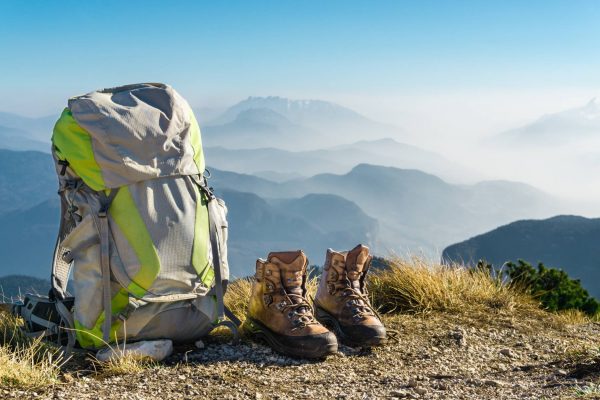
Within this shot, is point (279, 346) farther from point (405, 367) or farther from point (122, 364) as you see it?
point (122, 364)

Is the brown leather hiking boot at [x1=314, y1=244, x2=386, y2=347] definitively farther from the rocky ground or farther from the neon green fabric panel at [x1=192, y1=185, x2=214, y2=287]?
the neon green fabric panel at [x1=192, y1=185, x2=214, y2=287]

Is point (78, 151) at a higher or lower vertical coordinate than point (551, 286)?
higher

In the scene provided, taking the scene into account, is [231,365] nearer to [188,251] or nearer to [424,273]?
[188,251]

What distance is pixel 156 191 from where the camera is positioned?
4539 millimetres

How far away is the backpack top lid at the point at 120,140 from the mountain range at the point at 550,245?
135166mm

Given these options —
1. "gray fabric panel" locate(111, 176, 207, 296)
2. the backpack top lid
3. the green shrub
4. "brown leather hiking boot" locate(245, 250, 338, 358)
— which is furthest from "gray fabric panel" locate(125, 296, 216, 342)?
the green shrub

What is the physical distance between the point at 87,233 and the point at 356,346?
2.23 meters

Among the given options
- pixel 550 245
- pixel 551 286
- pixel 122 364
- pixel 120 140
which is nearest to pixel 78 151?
pixel 120 140

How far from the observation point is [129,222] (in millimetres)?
4426

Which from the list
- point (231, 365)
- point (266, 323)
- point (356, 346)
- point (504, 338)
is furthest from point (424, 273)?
point (231, 365)

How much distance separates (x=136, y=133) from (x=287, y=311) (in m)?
1.71

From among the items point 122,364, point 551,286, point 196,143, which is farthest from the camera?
point 551,286

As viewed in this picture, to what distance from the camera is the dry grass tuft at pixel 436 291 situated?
21.2ft

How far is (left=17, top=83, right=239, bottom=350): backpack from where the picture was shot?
4.43 m
